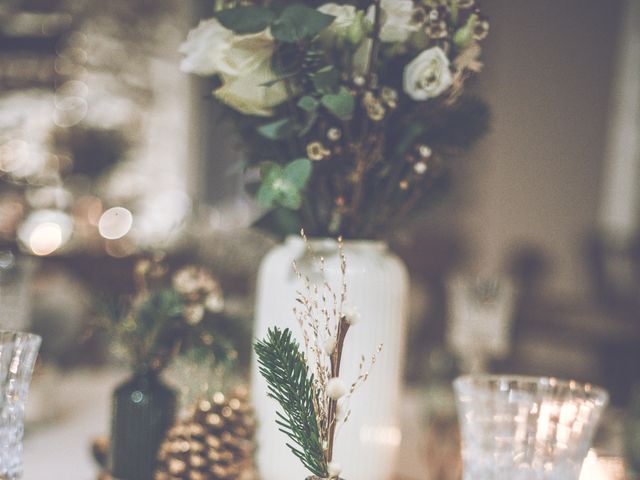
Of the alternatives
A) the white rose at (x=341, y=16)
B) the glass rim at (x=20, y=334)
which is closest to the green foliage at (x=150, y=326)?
the glass rim at (x=20, y=334)

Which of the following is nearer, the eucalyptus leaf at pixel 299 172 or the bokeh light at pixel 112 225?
the eucalyptus leaf at pixel 299 172

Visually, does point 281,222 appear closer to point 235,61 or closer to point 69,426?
point 235,61

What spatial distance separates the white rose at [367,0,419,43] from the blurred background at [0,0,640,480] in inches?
33.6

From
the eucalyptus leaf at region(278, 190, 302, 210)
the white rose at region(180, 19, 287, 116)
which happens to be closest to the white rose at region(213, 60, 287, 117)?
the white rose at region(180, 19, 287, 116)

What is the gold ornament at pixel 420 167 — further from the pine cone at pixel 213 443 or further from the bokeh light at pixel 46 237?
the bokeh light at pixel 46 237

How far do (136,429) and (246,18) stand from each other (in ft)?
1.55

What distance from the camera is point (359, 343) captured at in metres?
0.75

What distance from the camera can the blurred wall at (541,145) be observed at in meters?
5.24

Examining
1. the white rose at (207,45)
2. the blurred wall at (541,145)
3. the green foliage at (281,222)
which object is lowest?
the green foliage at (281,222)

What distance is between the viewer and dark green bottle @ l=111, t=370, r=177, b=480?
76 cm

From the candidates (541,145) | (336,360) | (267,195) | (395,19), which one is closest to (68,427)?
(267,195)

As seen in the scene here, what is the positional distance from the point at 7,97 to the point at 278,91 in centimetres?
388

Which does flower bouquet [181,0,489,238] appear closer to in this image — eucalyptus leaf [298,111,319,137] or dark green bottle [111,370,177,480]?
eucalyptus leaf [298,111,319,137]

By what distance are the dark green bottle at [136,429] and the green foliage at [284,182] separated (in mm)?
263
